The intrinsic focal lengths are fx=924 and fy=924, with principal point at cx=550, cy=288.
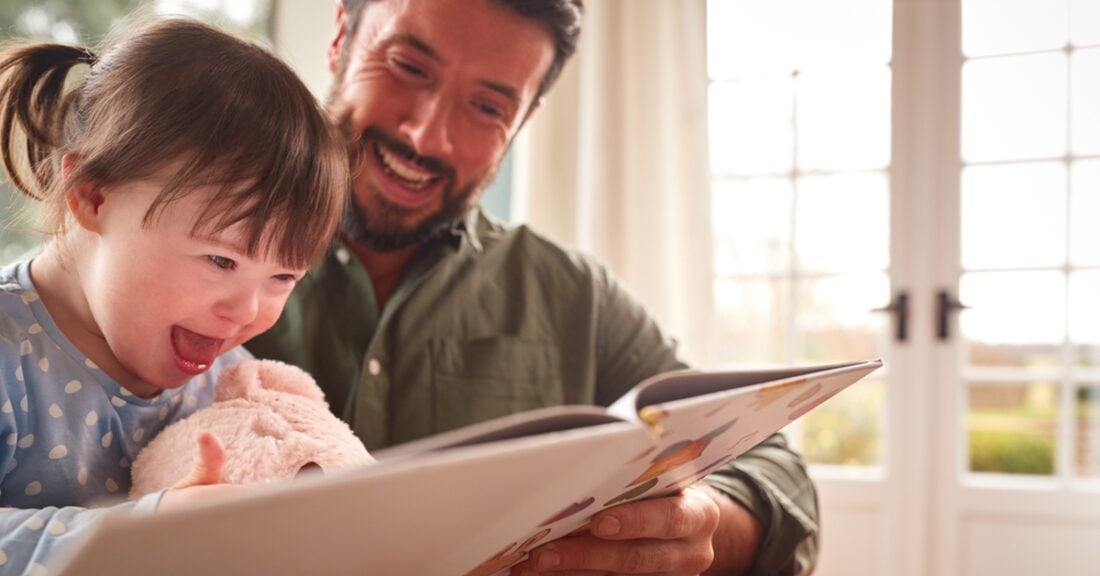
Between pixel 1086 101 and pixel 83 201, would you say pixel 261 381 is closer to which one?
pixel 83 201

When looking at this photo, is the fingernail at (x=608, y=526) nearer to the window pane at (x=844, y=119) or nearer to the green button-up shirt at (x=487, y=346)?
the green button-up shirt at (x=487, y=346)

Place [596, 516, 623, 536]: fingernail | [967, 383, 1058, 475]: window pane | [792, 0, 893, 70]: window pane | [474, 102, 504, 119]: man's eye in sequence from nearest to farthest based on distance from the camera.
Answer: [596, 516, 623, 536]: fingernail → [474, 102, 504, 119]: man's eye → [792, 0, 893, 70]: window pane → [967, 383, 1058, 475]: window pane

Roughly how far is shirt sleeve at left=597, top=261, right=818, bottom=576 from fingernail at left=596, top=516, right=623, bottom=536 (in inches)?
15.8

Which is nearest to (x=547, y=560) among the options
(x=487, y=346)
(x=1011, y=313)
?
(x=487, y=346)

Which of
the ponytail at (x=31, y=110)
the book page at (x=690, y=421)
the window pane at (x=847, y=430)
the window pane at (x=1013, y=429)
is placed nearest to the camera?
the book page at (x=690, y=421)

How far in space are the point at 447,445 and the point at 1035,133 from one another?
291cm

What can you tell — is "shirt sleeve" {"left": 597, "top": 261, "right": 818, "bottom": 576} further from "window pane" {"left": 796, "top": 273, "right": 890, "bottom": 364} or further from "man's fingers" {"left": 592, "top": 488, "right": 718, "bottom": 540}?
"window pane" {"left": 796, "top": 273, "right": 890, "bottom": 364}

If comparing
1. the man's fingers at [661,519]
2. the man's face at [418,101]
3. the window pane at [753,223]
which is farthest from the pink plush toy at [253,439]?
the window pane at [753,223]

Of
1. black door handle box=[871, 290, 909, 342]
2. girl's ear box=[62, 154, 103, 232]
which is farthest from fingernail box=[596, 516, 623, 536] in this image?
black door handle box=[871, 290, 909, 342]

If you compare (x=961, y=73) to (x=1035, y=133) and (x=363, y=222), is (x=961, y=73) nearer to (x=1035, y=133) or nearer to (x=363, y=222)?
(x=1035, y=133)

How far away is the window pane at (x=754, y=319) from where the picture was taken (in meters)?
3.08

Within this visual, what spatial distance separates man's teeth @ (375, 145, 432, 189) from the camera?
4.57 feet

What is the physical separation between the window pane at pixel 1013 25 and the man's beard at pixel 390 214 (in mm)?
2111

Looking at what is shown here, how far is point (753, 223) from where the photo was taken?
10.0ft
